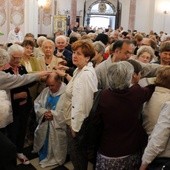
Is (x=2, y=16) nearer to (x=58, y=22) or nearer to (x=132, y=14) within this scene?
(x=58, y=22)

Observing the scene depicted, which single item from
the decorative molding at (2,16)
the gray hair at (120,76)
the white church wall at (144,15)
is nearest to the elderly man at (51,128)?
the gray hair at (120,76)

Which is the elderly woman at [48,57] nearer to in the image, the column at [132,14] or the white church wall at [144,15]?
the column at [132,14]

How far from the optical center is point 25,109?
3.36 meters

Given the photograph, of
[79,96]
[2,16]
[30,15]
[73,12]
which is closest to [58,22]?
[30,15]

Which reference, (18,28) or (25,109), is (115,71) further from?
(18,28)

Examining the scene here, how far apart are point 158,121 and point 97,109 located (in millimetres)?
518

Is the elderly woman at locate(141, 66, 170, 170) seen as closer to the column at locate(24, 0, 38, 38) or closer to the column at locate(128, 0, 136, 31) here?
the column at locate(24, 0, 38, 38)

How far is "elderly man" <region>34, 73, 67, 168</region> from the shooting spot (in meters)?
3.41

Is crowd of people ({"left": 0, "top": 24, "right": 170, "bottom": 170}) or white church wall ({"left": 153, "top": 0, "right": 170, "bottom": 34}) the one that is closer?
crowd of people ({"left": 0, "top": 24, "right": 170, "bottom": 170})

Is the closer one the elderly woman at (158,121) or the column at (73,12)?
the elderly woman at (158,121)

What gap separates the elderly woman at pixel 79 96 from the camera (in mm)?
2539

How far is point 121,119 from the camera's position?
7.15 feet

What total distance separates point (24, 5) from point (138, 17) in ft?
37.4

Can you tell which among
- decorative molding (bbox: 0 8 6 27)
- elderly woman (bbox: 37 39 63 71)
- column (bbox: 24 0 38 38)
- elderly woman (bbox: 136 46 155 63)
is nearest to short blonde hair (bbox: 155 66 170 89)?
elderly woman (bbox: 136 46 155 63)
